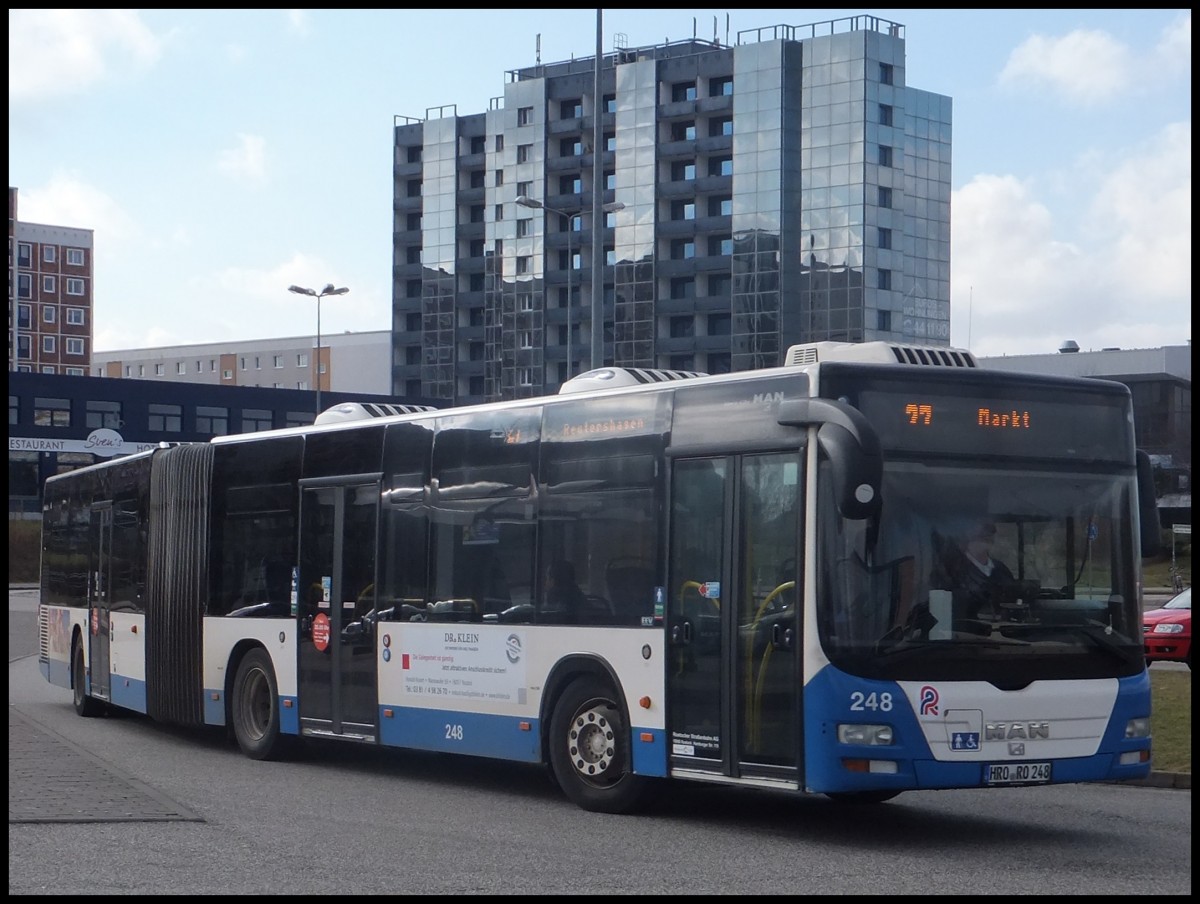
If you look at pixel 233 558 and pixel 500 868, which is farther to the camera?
pixel 233 558

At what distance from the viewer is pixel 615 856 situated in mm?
9891

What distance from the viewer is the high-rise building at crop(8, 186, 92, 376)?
500ft

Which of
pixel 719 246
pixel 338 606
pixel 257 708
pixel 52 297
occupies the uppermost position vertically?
pixel 52 297

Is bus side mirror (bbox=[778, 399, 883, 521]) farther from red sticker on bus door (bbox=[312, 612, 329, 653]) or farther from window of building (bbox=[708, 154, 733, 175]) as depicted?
window of building (bbox=[708, 154, 733, 175])

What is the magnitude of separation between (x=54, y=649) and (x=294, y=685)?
27.2ft

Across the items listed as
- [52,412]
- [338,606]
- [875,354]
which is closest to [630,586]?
[875,354]

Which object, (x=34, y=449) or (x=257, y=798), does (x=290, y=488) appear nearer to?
(x=257, y=798)


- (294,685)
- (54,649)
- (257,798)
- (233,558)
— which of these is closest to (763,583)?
(257,798)

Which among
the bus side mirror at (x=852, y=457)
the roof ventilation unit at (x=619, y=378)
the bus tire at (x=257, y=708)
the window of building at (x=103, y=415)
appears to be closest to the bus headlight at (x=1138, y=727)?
the bus side mirror at (x=852, y=457)

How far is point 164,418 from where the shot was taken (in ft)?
338

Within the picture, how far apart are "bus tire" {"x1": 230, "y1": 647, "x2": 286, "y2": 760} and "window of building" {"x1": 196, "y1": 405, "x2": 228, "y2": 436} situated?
88.6m

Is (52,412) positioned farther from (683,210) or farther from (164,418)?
(683,210)

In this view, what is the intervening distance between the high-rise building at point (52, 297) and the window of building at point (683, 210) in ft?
213

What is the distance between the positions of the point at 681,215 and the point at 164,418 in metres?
32.1
